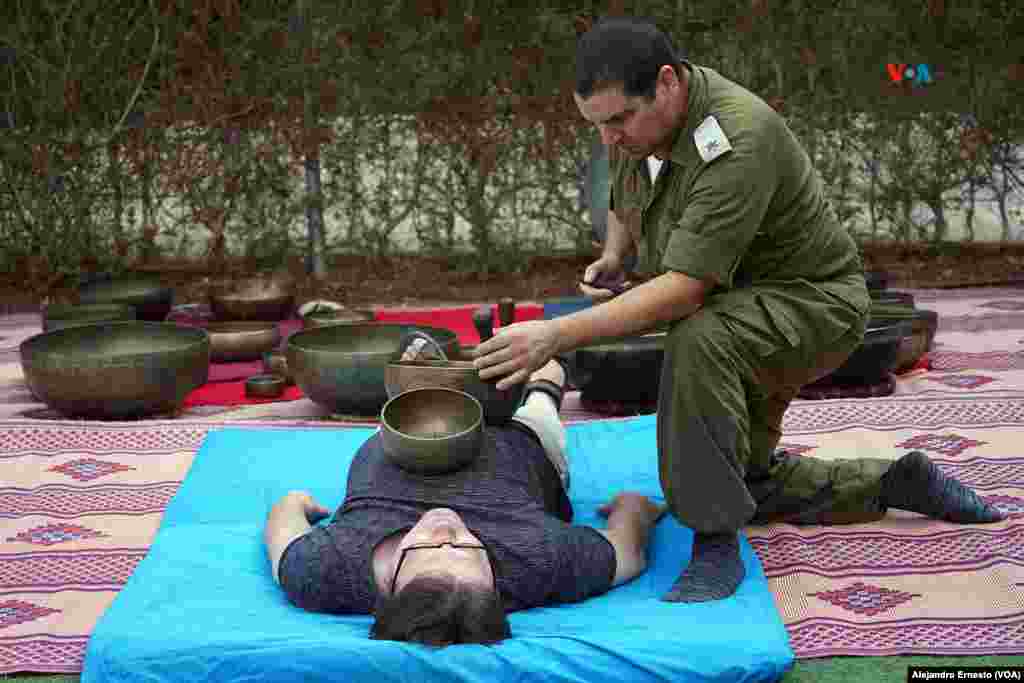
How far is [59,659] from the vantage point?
2.75 metres

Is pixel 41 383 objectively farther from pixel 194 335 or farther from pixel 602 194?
pixel 602 194

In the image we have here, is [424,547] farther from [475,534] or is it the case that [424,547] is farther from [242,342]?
[242,342]

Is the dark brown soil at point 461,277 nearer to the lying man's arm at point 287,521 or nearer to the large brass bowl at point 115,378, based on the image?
the large brass bowl at point 115,378

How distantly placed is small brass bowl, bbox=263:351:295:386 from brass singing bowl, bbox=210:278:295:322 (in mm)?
965

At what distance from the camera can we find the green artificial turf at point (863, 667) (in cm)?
262

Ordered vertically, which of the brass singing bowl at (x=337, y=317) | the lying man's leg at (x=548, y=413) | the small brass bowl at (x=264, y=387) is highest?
the brass singing bowl at (x=337, y=317)

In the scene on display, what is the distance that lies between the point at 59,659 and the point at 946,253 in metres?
6.55

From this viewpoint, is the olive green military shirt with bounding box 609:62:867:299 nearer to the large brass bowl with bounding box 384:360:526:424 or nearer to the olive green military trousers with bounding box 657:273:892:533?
the olive green military trousers with bounding box 657:273:892:533

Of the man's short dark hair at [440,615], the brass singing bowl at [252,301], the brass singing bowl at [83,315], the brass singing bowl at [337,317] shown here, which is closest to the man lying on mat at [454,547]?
the man's short dark hair at [440,615]

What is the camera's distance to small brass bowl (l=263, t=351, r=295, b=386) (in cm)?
523

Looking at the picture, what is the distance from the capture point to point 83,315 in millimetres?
5539

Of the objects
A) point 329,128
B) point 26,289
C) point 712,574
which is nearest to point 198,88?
point 329,128

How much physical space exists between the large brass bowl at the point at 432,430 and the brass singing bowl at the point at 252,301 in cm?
322

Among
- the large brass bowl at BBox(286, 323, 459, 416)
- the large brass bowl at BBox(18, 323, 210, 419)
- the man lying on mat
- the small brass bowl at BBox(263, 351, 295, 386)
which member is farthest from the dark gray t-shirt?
the small brass bowl at BBox(263, 351, 295, 386)
